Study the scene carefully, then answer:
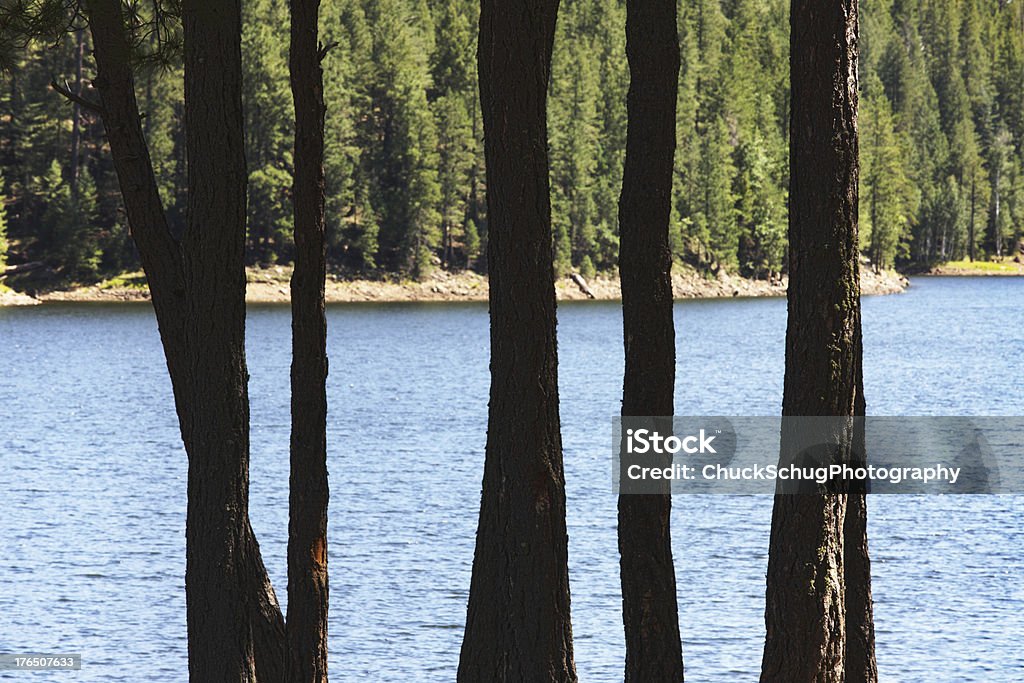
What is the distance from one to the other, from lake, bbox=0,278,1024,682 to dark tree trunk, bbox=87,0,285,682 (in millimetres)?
5852

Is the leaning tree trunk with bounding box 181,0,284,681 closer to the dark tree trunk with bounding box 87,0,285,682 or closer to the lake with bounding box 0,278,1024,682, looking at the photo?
the dark tree trunk with bounding box 87,0,285,682

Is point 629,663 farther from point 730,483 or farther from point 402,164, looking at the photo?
point 402,164

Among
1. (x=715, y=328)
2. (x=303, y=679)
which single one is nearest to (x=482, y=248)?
(x=715, y=328)

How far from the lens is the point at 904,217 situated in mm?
118438

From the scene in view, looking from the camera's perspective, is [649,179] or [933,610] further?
[933,610]

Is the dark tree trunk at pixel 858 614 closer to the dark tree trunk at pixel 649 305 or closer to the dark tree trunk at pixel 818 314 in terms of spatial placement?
the dark tree trunk at pixel 649 305

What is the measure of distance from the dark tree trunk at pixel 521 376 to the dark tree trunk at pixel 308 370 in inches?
59.8

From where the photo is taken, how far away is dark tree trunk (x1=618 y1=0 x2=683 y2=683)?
766 cm

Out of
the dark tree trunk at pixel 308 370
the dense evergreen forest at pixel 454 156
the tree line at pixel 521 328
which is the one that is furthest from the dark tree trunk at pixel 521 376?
the dense evergreen forest at pixel 454 156

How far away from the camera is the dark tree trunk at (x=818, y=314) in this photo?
21.2ft

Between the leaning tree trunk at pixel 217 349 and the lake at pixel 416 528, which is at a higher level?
the leaning tree trunk at pixel 217 349

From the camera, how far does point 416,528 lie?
21156 millimetres

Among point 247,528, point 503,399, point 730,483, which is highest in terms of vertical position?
point 503,399

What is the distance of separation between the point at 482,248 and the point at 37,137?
26388 mm
